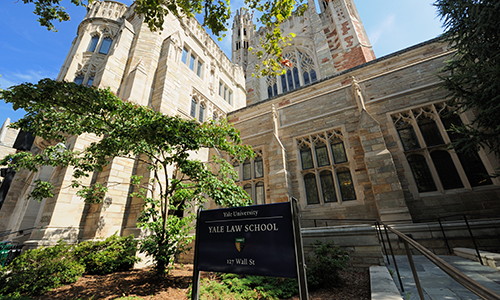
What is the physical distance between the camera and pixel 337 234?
5188 mm

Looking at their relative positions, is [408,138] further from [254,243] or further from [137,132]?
[137,132]

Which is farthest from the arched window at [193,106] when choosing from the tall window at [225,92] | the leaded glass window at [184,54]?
the tall window at [225,92]

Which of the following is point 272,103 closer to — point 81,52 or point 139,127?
point 139,127

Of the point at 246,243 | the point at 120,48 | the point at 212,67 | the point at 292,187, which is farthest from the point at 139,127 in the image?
the point at 212,67

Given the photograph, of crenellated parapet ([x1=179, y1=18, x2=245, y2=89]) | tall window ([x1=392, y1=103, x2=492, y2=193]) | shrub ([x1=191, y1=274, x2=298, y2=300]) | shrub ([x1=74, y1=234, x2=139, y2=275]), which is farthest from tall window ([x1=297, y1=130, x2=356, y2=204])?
crenellated parapet ([x1=179, y1=18, x2=245, y2=89])

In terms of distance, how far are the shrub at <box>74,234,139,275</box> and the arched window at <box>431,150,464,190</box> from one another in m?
10.2

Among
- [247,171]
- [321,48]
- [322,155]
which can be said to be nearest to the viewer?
[322,155]

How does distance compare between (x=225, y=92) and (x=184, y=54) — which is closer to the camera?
(x=184, y=54)

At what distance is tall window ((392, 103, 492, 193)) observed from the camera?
6715 millimetres

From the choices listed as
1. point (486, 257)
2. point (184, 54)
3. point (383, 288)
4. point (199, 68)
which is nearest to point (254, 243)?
point (383, 288)

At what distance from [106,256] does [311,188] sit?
25.6 ft

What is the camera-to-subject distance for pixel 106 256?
5.70 metres

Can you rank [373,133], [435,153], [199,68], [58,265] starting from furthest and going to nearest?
[199,68]
[373,133]
[435,153]
[58,265]

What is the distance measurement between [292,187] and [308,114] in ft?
12.8
